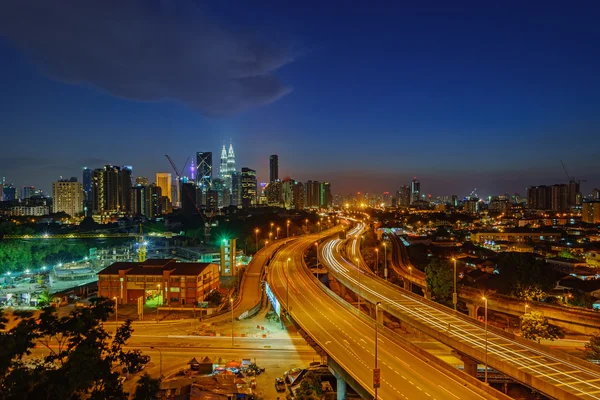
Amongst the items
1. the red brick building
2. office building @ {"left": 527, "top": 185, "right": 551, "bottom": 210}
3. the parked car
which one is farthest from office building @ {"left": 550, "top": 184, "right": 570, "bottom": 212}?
the parked car

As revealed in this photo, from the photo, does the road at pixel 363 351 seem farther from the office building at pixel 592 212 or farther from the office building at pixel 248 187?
the office building at pixel 248 187

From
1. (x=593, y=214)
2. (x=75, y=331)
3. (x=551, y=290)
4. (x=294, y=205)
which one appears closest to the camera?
Answer: (x=75, y=331)

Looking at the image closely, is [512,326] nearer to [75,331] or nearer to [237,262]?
[75,331]

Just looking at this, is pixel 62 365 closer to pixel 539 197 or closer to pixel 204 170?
pixel 204 170

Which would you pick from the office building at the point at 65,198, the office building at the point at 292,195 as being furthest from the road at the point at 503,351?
the office building at the point at 292,195

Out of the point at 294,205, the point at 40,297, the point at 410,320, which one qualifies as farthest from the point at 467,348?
the point at 294,205

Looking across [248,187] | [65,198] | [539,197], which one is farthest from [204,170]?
[539,197]

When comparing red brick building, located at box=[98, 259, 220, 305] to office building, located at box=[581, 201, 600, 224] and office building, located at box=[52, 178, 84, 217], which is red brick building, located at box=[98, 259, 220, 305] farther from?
office building, located at box=[52, 178, 84, 217]
